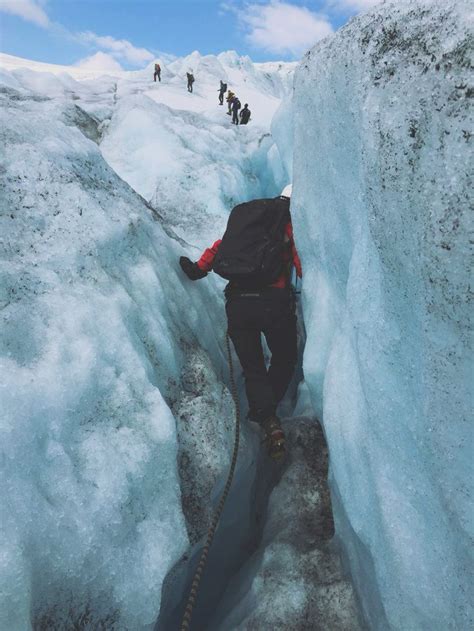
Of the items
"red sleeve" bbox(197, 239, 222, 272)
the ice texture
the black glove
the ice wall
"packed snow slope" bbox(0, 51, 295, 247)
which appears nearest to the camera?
the ice wall

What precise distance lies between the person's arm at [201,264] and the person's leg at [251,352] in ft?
1.37

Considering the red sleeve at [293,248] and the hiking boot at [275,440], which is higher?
the red sleeve at [293,248]

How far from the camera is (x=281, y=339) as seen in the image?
11.0ft

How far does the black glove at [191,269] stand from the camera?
356cm

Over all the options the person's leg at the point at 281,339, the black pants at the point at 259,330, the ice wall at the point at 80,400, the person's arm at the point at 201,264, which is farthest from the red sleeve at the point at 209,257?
the person's leg at the point at 281,339

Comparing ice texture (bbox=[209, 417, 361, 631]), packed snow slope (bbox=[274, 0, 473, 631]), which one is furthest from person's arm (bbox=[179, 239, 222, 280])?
ice texture (bbox=[209, 417, 361, 631])

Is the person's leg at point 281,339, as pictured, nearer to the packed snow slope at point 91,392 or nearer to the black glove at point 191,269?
the packed snow slope at point 91,392

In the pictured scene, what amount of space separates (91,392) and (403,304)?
1.47 m

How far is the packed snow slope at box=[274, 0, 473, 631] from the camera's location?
130 cm

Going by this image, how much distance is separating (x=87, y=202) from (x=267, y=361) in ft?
7.65

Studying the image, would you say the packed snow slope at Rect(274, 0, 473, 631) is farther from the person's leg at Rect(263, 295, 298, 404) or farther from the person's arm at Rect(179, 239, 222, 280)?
the person's arm at Rect(179, 239, 222, 280)

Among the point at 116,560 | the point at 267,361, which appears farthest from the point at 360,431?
the point at 267,361

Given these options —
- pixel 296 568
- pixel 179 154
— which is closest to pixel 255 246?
pixel 296 568

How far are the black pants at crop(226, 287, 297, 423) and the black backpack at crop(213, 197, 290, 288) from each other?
0.12m
